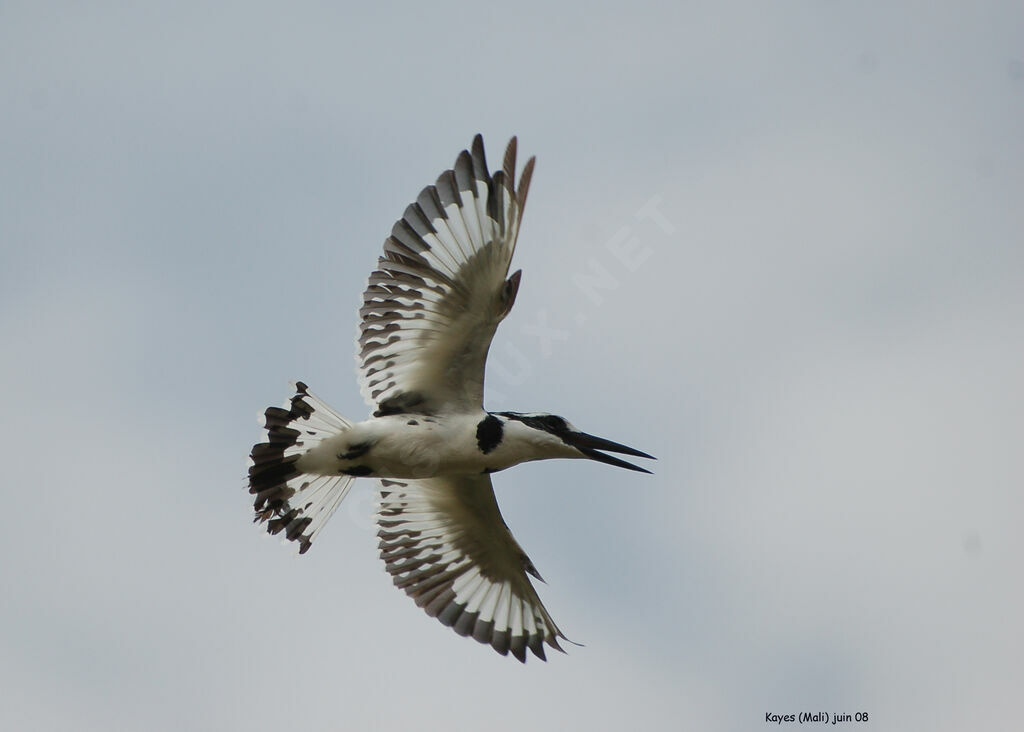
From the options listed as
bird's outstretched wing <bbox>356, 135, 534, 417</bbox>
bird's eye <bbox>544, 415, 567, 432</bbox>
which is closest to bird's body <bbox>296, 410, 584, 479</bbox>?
bird's eye <bbox>544, 415, 567, 432</bbox>

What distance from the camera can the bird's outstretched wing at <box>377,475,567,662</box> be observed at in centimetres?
1117

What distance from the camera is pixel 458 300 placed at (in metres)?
9.79

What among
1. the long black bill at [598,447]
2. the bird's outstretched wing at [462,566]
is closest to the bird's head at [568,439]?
the long black bill at [598,447]

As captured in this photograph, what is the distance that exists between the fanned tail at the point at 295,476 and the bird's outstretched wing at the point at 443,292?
18.8 inches

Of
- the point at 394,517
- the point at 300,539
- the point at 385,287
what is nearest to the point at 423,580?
the point at 394,517

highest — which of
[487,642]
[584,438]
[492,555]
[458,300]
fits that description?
[458,300]

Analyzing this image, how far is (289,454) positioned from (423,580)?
6.70 feet

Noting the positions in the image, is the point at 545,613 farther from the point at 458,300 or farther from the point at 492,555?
the point at 458,300

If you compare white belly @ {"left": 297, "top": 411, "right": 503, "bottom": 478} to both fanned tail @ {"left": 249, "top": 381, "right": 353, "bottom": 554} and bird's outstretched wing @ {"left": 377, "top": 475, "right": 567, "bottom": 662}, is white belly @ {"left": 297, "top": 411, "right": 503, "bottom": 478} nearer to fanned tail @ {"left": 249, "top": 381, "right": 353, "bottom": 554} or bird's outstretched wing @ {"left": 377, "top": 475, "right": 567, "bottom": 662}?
fanned tail @ {"left": 249, "top": 381, "right": 353, "bottom": 554}

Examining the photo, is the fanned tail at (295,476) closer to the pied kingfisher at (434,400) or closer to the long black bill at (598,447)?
the pied kingfisher at (434,400)

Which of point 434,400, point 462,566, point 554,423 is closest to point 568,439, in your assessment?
point 554,423

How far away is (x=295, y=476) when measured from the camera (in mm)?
10305

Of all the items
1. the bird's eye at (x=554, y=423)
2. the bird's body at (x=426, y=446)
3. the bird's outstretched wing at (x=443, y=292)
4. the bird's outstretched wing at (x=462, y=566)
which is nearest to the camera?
the bird's outstretched wing at (x=443, y=292)

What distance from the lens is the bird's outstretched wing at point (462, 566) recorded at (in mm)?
11172
